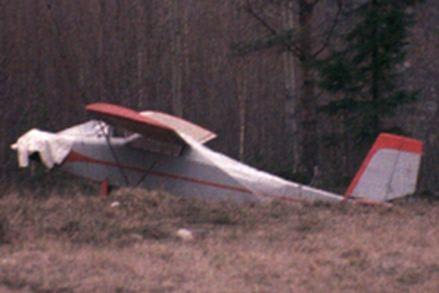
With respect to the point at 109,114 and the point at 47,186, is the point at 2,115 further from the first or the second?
the point at 109,114

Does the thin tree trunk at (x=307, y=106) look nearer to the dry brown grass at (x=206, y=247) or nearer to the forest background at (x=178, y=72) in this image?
the forest background at (x=178, y=72)

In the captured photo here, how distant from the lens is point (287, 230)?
1016 cm

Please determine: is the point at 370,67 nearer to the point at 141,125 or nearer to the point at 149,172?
the point at 149,172

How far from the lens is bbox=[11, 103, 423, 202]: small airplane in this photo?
45.8 feet

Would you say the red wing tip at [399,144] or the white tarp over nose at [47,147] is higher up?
the red wing tip at [399,144]

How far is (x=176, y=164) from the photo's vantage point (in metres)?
15.1

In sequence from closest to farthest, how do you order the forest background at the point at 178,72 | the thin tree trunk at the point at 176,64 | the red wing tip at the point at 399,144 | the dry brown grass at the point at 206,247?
1. the dry brown grass at the point at 206,247
2. the red wing tip at the point at 399,144
3. the forest background at the point at 178,72
4. the thin tree trunk at the point at 176,64

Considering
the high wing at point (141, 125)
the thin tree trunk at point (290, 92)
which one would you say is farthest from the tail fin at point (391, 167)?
the thin tree trunk at point (290, 92)

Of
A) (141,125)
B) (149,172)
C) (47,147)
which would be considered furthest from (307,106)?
(47,147)

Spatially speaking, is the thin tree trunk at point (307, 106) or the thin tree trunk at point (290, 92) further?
the thin tree trunk at point (290, 92)

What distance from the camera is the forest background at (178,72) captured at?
23.5 m

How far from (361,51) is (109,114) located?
19.0 feet

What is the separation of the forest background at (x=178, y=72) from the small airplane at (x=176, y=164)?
6.33 metres

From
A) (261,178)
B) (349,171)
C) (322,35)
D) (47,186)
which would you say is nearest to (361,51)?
(322,35)
